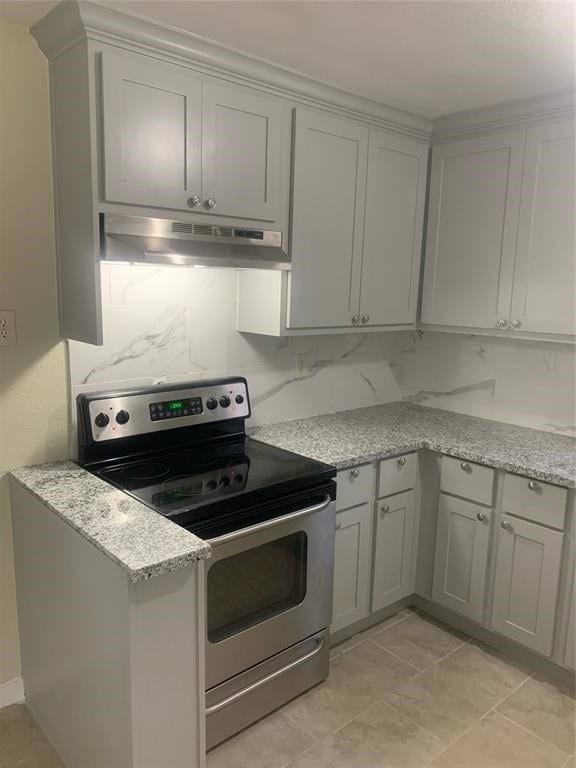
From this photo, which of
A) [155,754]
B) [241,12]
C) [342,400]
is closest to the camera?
[155,754]

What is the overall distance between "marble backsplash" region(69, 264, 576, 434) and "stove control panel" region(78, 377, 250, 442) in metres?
0.09

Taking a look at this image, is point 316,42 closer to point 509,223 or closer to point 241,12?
point 241,12

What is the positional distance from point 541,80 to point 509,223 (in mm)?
574

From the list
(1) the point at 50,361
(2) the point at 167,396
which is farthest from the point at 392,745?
(1) the point at 50,361

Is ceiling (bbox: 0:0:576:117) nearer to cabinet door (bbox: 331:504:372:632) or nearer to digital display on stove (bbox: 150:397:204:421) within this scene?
digital display on stove (bbox: 150:397:204:421)

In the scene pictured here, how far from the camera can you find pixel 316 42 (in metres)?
1.90

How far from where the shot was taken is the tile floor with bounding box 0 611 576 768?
1963 mm

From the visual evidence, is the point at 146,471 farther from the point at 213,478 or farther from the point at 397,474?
the point at 397,474

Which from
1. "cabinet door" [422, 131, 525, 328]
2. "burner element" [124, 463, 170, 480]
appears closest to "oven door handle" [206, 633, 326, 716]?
"burner element" [124, 463, 170, 480]

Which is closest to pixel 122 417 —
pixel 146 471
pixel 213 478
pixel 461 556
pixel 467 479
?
pixel 146 471

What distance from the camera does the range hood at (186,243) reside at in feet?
6.02

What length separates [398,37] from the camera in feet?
6.04

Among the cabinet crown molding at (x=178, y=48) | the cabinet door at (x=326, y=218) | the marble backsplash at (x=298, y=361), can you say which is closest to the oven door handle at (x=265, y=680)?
the marble backsplash at (x=298, y=361)

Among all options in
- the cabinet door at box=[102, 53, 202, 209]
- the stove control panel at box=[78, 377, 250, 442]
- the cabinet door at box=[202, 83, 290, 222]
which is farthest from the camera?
the stove control panel at box=[78, 377, 250, 442]
